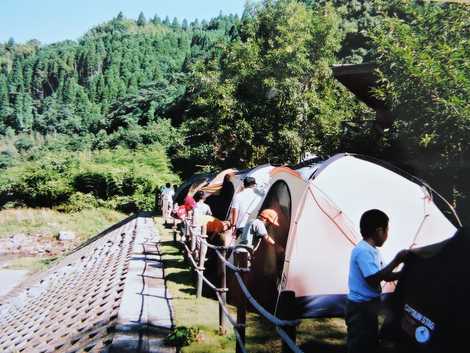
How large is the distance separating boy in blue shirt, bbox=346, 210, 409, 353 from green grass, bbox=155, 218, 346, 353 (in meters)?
2.47

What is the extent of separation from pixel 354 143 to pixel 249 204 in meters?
4.66

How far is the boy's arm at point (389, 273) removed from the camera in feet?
12.0

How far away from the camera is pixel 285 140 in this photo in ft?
61.4

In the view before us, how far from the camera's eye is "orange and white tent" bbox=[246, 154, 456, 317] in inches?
265

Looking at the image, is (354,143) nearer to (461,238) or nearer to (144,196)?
(461,238)

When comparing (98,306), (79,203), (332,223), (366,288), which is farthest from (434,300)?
(79,203)

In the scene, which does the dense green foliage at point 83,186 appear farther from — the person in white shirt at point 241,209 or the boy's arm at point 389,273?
the boy's arm at point 389,273

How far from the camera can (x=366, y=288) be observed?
12.9 feet

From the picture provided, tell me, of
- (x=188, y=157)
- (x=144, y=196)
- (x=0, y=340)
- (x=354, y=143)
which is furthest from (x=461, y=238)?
(x=188, y=157)

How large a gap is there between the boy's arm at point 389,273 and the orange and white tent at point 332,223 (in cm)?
288

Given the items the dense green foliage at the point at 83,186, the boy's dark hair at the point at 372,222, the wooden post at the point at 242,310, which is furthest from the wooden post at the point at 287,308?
the dense green foliage at the point at 83,186

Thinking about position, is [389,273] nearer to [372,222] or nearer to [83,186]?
[372,222]

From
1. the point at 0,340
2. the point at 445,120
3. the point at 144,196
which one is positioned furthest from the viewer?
the point at 144,196

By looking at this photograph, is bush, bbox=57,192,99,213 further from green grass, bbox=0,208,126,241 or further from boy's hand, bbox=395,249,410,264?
boy's hand, bbox=395,249,410,264
